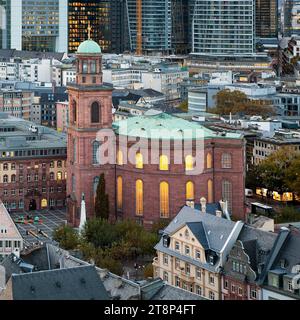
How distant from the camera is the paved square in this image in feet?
296

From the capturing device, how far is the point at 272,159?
112375mm

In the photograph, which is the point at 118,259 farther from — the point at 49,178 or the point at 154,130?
the point at 49,178

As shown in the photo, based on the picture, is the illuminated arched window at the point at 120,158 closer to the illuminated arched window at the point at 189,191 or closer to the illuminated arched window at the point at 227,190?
the illuminated arched window at the point at 189,191

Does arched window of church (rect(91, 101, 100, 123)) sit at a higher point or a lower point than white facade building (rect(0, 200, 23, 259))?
higher

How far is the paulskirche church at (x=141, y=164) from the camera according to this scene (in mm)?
93750

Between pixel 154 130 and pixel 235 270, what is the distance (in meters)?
35.7

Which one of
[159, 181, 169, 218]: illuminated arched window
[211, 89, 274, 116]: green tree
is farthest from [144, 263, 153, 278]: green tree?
[211, 89, 274, 116]: green tree

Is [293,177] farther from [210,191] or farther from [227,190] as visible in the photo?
[210,191]

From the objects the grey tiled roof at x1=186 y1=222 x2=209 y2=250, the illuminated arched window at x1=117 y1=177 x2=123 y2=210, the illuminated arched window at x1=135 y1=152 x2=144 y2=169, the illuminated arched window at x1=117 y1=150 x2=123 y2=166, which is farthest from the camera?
the illuminated arched window at x1=117 y1=177 x2=123 y2=210

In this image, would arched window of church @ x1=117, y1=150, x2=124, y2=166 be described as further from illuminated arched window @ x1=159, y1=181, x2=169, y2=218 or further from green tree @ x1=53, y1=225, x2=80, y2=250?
green tree @ x1=53, y1=225, x2=80, y2=250

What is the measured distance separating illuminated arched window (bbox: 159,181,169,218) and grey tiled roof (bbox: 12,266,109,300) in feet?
135

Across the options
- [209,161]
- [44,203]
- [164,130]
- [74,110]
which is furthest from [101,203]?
[44,203]

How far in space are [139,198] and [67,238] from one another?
17.1 metres
